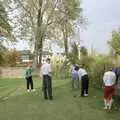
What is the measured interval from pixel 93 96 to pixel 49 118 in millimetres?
8202

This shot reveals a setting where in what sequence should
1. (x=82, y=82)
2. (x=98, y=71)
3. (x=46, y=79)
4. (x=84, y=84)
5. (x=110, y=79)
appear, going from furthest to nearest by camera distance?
(x=98, y=71), (x=82, y=82), (x=84, y=84), (x=46, y=79), (x=110, y=79)

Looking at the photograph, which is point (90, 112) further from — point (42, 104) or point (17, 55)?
point (17, 55)

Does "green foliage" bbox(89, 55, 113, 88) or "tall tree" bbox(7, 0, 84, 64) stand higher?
"tall tree" bbox(7, 0, 84, 64)

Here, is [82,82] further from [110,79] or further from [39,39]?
[39,39]

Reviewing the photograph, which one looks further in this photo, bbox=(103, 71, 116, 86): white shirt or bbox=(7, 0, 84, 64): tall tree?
bbox=(7, 0, 84, 64): tall tree

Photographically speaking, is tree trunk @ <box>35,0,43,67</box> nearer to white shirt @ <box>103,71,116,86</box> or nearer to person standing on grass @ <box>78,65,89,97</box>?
person standing on grass @ <box>78,65,89,97</box>

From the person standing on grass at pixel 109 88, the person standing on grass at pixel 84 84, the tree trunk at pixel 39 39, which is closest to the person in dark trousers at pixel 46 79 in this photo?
the person standing on grass at pixel 84 84

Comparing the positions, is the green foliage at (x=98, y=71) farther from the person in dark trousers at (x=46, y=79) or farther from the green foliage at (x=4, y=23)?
the green foliage at (x=4, y=23)

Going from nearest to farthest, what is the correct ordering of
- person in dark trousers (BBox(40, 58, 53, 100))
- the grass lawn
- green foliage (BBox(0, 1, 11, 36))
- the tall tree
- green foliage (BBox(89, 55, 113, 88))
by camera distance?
the grass lawn → person in dark trousers (BBox(40, 58, 53, 100)) → green foliage (BBox(89, 55, 113, 88)) → green foliage (BBox(0, 1, 11, 36)) → the tall tree

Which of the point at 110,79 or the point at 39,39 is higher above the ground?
the point at 39,39

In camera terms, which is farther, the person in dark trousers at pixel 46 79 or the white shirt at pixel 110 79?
the person in dark trousers at pixel 46 79

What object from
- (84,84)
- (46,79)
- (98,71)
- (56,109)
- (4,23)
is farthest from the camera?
(4,23)

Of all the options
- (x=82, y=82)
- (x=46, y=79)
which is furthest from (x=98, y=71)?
(x=46, y=79)

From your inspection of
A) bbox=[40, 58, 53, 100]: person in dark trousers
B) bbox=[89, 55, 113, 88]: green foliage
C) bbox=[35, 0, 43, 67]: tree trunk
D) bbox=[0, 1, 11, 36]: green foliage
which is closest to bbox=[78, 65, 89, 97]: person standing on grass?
bbox=[40, 58, 53, 100]: person in dark trousers
